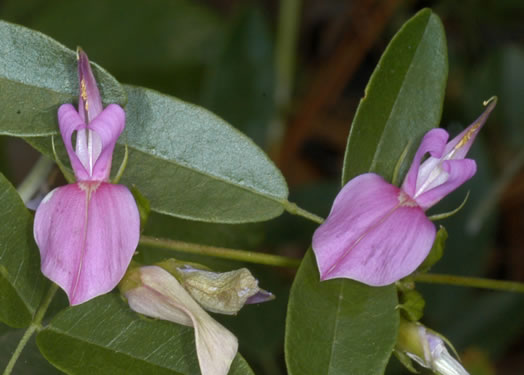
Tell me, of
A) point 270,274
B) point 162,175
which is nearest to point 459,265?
point 270,274

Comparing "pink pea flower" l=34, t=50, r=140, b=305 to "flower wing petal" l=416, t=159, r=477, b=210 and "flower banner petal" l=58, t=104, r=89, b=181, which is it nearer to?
"flower banner petal" l=58, t=104, r=89, b=181

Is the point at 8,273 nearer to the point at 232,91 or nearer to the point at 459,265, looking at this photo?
the point at 232,91

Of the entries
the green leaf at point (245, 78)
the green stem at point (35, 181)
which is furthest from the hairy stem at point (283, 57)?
the green stem at point (35, 181)

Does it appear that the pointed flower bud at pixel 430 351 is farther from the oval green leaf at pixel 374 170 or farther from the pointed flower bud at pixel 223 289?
the pointed flower bud at pixel 223 289

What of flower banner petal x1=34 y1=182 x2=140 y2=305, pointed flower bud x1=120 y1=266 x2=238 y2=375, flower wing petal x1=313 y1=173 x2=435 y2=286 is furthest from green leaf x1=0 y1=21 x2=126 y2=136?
flower wing petal x1=313 y1=173 x2=435 y2=286

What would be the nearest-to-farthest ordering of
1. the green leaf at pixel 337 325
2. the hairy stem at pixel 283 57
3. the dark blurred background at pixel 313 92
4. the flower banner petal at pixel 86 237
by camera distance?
the flower banner petal at pixel 86 237 → the green leaf at pixel 337 325 → the dark blurred background at pixel 313 92 → the hairy stem at pixel 283 57

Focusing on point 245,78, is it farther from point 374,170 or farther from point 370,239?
point 370,239
